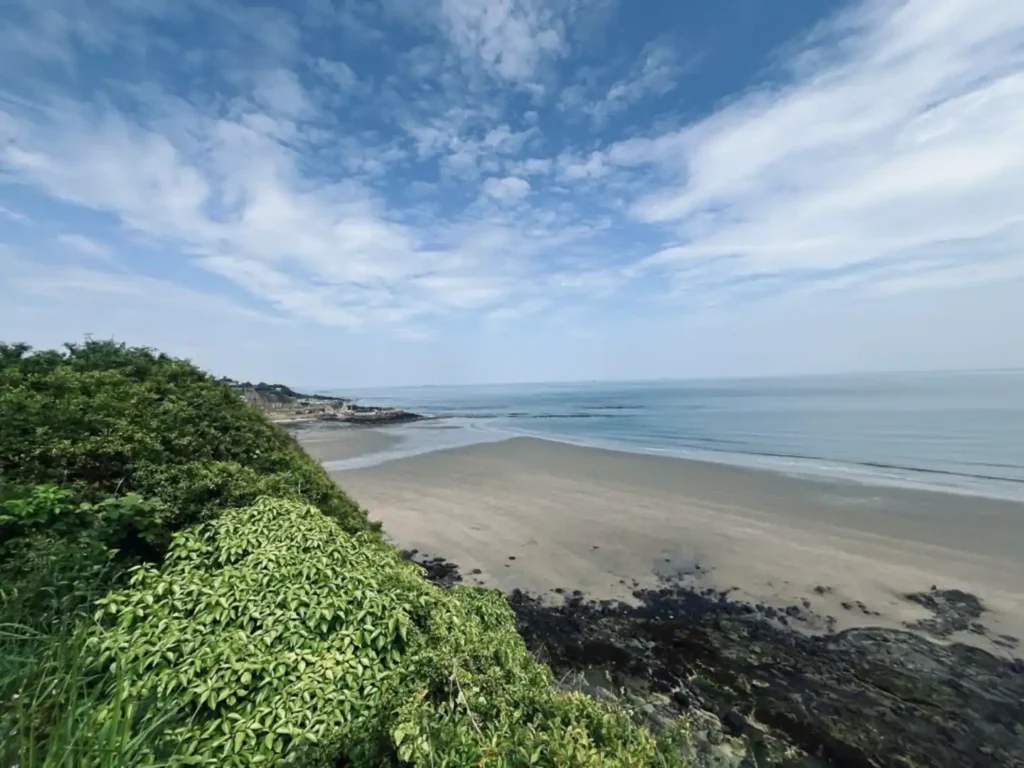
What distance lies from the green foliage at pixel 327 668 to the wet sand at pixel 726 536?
654 cm

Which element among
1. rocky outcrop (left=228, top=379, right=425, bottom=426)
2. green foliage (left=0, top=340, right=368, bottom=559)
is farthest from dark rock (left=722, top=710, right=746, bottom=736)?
rocky outcrop (left=228, top=379, right=425, bottom=426)

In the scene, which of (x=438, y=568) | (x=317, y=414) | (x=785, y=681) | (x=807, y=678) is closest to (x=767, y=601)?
(x=807, y=678)

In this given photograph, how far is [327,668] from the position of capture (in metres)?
3.26

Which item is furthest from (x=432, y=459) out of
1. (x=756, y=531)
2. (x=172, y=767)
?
(x=172, y=767)

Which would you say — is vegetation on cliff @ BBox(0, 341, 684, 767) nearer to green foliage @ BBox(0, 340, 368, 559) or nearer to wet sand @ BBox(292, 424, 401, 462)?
green foliage @ BBox(0, 340, 368, 559)

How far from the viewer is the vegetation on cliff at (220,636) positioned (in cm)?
269

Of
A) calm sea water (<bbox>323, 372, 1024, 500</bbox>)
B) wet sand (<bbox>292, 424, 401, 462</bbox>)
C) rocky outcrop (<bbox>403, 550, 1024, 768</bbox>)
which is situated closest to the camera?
rocky outcrop (<bbox>403, 550, 1024, 768</bbox>)

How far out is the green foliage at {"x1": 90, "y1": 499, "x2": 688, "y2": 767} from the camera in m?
2.70

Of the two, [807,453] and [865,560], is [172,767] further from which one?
[807,453]

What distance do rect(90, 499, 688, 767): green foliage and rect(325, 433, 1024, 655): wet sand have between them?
654cm

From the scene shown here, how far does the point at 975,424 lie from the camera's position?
3497 centimetres

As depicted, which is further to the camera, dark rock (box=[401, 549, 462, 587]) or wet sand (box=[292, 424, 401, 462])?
wet sand (box=[292, 424, 401, 462])

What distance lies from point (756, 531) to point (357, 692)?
1286 cm

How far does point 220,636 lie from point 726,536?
40.7 ft
